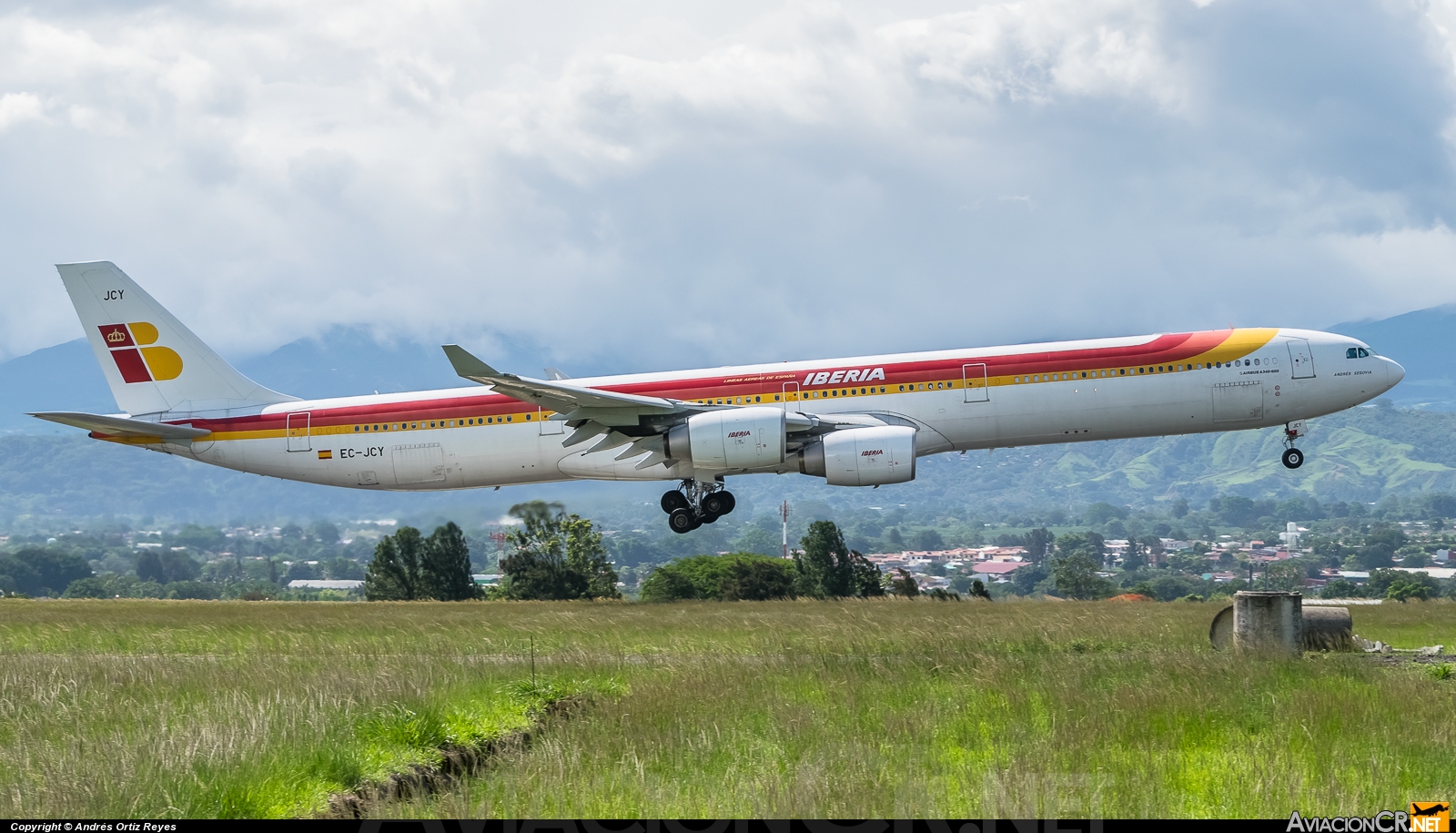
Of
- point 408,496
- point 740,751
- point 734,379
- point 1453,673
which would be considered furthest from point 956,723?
point 408,496

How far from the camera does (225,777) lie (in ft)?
36.8

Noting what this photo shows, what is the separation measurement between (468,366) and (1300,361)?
19.4 meters

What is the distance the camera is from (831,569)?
193 feet

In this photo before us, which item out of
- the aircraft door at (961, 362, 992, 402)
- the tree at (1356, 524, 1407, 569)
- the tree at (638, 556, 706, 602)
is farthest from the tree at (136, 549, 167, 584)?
the tree at (1356, 524, 1407, 569)

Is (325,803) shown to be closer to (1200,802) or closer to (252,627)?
(1200,802)

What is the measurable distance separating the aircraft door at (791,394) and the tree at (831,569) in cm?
1925

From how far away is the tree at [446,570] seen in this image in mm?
63188

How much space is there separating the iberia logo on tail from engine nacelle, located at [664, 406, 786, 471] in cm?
1531

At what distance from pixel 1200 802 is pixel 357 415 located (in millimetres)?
26481

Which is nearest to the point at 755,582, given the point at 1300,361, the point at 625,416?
the point at 625,416

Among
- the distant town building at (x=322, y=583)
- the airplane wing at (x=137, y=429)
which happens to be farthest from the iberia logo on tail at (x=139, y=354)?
the distant town building at (x=322, y=583)

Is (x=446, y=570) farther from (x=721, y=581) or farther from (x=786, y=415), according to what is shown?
(x=786, y=415)

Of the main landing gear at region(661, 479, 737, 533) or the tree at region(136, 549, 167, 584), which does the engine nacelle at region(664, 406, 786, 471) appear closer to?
the main landing gear at region(661, 479, 737, 533)

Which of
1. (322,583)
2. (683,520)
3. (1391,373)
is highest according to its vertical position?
(1391,373)
